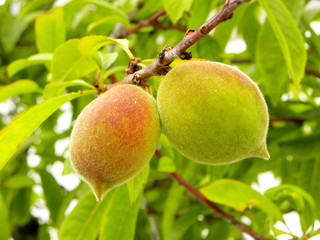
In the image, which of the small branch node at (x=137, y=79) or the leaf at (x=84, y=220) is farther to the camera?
the leaf at (x=84, y=220)

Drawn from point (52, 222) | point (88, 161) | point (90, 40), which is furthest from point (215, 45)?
point (52, 222)

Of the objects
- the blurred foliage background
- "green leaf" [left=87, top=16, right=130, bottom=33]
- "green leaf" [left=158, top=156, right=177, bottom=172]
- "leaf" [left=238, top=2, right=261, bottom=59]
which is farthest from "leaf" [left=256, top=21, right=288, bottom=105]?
"green leaf" [left=87, top=16, right=130, bottom=33]

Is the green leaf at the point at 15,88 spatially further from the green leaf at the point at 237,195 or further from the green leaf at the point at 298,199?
the green leaf at the point at 298,199

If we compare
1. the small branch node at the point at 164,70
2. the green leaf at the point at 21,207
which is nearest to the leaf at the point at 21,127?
the small branch node at the point at 164,70

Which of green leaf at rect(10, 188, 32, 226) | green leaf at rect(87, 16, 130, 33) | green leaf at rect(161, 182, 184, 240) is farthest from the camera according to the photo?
green leaf at rect(10, 188, 32, 226)

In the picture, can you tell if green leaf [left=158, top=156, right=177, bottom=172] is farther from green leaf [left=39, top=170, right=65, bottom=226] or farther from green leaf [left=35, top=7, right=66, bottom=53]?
green leaf [left=39, top=170, right=65, bottom=226]

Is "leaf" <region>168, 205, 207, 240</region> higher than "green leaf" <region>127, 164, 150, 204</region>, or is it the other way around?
"green leaf" <region>127, 164, 150, 204</region>

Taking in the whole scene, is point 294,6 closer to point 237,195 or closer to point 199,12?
point 199,12
